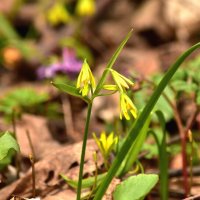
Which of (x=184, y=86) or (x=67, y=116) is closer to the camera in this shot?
(x=184, y=86)

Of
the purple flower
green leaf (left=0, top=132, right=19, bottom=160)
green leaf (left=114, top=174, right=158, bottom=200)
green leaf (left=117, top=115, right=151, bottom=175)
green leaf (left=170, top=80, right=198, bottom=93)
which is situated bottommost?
green leaf (left=114, top=174, right=158, bottom=200)

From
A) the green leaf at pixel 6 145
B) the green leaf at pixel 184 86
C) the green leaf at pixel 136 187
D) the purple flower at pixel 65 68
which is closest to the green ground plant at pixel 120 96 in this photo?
the green leaf at pixel 136 187

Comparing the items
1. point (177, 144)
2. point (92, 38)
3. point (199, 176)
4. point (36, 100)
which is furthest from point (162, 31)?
point (199, 176)

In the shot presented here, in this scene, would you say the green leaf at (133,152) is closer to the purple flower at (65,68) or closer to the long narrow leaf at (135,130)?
the long narrow leaf at (135,130)

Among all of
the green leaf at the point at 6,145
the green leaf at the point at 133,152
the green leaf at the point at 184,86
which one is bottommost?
the green leaf at the point at 133,152

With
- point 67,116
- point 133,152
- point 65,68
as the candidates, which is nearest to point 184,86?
point 133,152

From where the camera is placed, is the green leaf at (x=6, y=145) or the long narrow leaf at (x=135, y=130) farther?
the green leaf at (x=6, y=145)

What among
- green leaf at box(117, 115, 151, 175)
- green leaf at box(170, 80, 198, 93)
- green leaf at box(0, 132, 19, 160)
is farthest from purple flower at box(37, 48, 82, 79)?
green leaf at box(0, 132, 19, 160)

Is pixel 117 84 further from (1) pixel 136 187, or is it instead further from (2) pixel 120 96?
(1) pixel 136 187

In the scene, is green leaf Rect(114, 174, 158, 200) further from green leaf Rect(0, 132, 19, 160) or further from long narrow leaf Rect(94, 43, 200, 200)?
green leaf Rect(0, 132, 19, 160)
